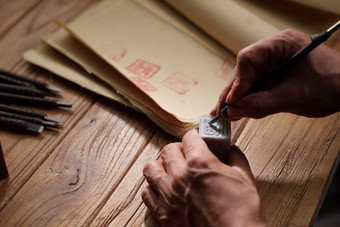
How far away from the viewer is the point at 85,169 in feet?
3.09

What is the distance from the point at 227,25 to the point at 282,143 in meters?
0.41

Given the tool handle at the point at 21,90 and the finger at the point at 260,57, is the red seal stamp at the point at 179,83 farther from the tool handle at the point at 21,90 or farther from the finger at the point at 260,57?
the tool handle at the point at 21,90

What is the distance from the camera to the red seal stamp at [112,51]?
1163mm

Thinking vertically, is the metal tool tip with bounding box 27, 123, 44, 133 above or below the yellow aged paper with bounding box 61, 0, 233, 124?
below

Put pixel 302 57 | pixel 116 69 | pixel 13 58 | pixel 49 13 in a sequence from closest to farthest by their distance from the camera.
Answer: pixel 302 57 < pixel 116 69 < pixel 13 58 < pixel 49 13

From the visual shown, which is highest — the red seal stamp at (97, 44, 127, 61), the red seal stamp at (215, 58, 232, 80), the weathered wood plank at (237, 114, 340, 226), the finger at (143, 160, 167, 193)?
the red seal stamp at (97, 44, 127, 61)

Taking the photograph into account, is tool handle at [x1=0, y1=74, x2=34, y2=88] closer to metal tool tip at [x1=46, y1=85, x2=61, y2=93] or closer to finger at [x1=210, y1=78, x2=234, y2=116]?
metal tool tip at [x1=46, y1=85, x2=61, y2=93]

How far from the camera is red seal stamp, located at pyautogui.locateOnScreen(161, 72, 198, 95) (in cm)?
109

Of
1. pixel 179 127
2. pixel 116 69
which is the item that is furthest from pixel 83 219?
pixel 116 69

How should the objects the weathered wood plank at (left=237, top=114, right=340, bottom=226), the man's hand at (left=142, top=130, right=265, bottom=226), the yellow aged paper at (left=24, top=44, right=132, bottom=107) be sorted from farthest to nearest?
the yellow aged paper at (left=24, top=44, right=132, bottom=107) → the weathered wood plank at (left=237, top=114, right=340, bottom=226) → the man's hand at (left=142, top=130, right=265, bottom=226)

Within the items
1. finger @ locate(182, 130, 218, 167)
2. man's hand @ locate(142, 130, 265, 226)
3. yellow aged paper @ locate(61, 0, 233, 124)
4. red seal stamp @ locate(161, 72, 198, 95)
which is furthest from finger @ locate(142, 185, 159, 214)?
red seal stamp @ locate(161, 72, 198, 95)

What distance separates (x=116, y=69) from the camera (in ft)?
3.59

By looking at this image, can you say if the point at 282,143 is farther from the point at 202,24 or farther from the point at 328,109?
the point at 202,24

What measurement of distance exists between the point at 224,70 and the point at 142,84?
0.85 ft
